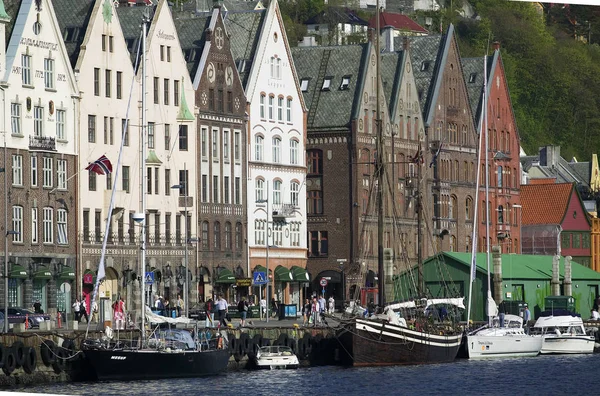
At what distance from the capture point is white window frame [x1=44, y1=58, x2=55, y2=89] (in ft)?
296

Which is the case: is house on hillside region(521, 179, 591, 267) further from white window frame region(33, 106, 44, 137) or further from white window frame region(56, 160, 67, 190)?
white window frame region(33, 106, 44, 137)

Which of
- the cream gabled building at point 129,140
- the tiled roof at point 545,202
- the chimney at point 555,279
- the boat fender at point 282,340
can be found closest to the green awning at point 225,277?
the cream gabled building at point 129,140

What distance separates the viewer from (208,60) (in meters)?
101

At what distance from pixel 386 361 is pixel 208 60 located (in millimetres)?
29443

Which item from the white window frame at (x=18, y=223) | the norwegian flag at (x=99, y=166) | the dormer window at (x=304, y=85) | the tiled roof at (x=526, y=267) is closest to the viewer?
the norwegian flag at (x=99, y=166)

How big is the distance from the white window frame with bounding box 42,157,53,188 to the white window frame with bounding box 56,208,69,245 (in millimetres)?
1554

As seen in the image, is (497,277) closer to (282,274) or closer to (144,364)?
(282,274)

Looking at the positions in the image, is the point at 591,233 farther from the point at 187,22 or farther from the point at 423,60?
the point at 187,22

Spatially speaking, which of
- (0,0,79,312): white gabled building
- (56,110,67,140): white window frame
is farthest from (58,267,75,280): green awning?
(56,110,67,140): white window frame

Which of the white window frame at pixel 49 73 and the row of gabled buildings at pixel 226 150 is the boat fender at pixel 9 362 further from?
the white window frame at pixel 49 73

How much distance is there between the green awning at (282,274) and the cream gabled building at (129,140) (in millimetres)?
8211

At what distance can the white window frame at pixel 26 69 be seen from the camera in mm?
88625

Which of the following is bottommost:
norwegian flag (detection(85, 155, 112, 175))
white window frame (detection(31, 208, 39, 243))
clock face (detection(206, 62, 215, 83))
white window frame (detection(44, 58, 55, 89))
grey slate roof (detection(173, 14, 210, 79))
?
white window frame (detection(31, 208, 39, 243))

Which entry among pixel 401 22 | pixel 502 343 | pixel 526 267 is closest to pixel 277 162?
pixel 526 267
